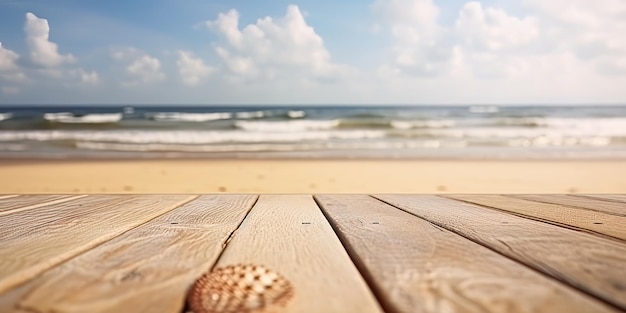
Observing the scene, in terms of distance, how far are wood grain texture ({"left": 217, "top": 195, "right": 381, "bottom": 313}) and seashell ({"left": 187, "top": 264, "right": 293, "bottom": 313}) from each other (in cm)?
2

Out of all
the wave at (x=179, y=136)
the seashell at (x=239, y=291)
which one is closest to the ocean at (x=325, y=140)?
the wave at (x=179, y=136)

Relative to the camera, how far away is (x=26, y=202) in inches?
73.1

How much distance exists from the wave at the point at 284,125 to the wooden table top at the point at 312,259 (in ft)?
53.3

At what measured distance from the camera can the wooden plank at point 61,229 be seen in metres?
0.89

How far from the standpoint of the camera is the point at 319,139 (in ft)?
48.0

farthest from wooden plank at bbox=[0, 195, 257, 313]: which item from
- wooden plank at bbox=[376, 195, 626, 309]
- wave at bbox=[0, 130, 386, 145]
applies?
wave at bbox=[0, 130, 386, 145]

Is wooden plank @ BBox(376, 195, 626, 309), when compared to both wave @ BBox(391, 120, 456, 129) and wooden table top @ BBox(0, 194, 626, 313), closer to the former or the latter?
→ wooden table top @ BBox(0, 194, 626, 313)

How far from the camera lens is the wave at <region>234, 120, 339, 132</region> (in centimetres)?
1812

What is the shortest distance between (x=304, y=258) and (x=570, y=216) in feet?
3.43

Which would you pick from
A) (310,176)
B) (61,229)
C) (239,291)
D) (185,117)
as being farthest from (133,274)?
(185,117)

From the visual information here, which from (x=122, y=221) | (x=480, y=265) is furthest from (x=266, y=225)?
(x=480, y=265)

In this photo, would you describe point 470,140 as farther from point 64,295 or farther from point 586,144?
point 64,295

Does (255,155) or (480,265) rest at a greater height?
(480,265)

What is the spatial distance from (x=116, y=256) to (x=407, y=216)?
903mm
